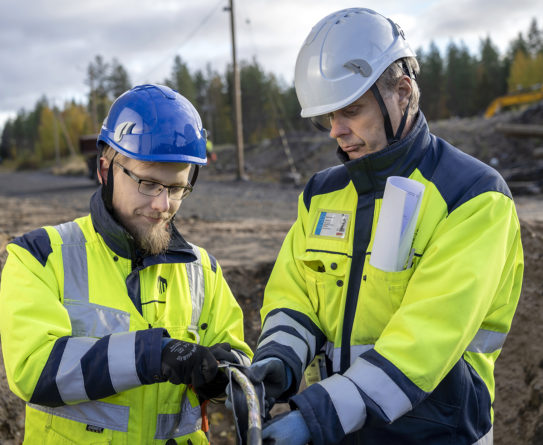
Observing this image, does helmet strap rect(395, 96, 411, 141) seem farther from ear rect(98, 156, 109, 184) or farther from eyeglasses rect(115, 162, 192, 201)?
ear rect(98, 156, 109, 184)

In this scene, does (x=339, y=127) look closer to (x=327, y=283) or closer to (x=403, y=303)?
(x=327, y=283)

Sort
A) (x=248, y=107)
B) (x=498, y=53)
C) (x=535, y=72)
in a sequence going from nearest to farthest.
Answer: (x=535, y=72) < (x=248, y=107) < (x=498, y=53)

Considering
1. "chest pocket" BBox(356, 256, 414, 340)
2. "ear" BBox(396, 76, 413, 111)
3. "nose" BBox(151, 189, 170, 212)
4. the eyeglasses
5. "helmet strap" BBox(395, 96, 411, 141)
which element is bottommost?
"chest pocket" BBox(356, 256, 414, 340)

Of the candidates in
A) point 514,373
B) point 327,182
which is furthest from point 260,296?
point 327,182

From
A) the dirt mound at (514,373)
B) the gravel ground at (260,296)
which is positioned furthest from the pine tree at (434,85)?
the dirt mound at (514,373)

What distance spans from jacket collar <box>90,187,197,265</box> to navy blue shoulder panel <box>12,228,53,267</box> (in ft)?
0.72

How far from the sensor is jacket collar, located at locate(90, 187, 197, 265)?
7.40 feet

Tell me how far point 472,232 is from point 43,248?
1692mm

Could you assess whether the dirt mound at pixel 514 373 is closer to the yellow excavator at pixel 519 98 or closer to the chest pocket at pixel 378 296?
the chest pocket at pixel 378 296

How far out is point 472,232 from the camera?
75.2 inches

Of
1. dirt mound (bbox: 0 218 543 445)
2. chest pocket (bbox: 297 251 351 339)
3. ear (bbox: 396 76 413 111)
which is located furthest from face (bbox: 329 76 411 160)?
dirt mound (bbox: 0 218 543 445)

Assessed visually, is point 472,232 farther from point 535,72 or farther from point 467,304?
point 535,72

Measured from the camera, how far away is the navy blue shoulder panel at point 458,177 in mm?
2006

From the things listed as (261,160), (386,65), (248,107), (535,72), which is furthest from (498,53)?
(386,65)
